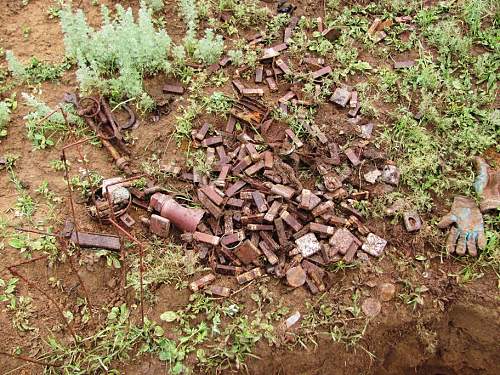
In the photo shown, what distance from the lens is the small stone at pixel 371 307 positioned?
13.8 ft

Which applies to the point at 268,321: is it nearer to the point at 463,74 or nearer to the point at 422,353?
the point at 422,353

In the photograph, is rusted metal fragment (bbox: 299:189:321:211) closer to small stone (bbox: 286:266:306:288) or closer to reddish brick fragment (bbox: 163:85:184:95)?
small stone (bbox: 286:266:306:288)

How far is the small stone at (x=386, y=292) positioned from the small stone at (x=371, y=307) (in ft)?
0.24

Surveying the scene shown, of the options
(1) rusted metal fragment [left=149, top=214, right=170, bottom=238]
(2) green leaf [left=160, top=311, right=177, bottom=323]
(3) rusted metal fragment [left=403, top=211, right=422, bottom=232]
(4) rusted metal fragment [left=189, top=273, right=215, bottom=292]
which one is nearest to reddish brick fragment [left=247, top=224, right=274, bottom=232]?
(4) rusted metal fragment [left=189, top=273, right=215, bottom=292]

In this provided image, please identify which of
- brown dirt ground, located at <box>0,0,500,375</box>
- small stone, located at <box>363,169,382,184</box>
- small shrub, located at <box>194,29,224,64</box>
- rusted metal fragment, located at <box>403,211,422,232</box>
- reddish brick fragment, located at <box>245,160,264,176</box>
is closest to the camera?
brown dirt ground, located at <box>0,0,500,375</box>

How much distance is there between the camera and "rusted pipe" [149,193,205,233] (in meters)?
4.39

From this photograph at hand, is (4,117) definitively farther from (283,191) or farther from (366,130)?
(366,130)

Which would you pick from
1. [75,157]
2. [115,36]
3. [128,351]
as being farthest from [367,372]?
[115,36]

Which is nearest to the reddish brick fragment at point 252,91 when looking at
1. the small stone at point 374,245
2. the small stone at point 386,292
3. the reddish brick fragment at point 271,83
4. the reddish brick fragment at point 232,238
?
the reddish brick fragment at point 271,83

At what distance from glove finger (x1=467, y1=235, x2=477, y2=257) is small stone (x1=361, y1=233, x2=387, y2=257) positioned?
2.64 ft

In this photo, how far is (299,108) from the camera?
5.25 m

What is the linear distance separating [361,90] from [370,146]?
30.9 inches

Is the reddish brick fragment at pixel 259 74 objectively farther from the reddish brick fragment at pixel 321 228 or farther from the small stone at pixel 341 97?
the reddish brick fragment at pixel 321 228

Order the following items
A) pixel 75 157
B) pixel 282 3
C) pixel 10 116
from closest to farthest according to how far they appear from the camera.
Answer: pixel 75 157, pixel 10 116, pixel 282 3
